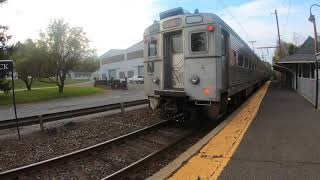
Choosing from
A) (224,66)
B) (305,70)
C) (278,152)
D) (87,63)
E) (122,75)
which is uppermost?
(87,63)

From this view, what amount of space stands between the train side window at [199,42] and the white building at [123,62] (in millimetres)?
65110

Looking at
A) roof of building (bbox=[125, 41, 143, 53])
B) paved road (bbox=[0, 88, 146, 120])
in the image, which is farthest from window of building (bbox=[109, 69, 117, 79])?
paved road (bbox=[0, 88, 146, 120])

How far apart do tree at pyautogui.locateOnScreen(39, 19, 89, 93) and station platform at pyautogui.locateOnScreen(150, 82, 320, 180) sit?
26.9 metres

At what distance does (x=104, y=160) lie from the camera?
332 inches

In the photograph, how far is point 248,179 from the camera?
5.78 meters

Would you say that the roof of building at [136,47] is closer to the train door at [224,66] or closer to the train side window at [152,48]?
the train side window at [152,48]

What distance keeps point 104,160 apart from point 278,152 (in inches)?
142

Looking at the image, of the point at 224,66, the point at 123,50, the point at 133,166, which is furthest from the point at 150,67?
the point at 123,50

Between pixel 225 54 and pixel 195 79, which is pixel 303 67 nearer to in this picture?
pixel 225 54

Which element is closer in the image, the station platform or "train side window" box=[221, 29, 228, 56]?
the station platform

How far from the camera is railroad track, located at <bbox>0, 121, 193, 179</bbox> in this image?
23.8ft

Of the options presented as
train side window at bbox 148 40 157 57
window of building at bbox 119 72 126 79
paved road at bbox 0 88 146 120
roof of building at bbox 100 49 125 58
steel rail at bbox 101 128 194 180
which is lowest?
paved road at bbox 0 88 146 120

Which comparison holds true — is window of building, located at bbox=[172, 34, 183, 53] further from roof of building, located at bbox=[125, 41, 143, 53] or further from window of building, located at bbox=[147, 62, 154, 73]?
roof of building, located at bbox=[125, 41, 143, 53]

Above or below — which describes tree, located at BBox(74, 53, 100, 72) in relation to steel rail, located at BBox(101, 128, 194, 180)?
above
